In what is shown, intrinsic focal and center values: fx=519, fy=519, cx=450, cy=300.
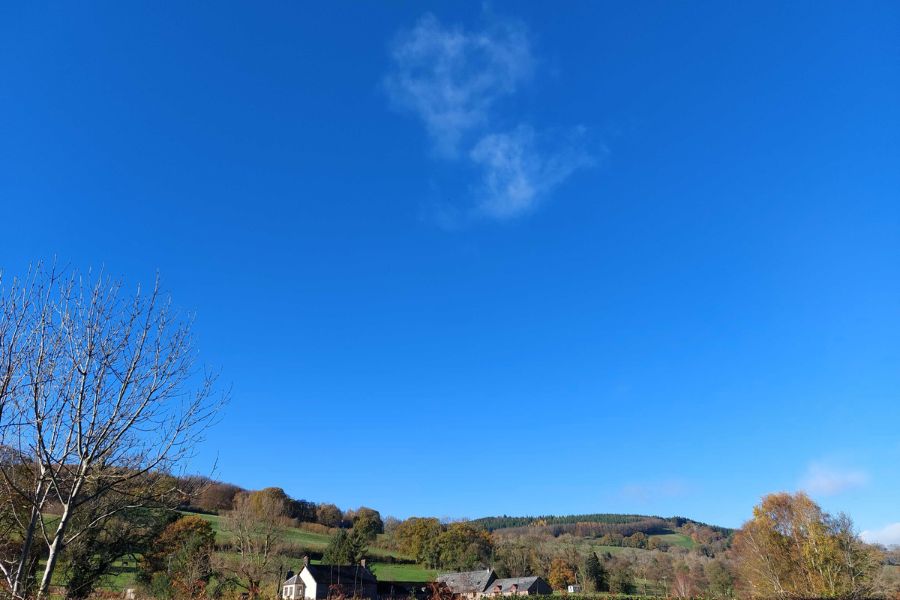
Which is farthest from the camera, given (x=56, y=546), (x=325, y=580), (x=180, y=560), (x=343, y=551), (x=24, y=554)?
(x=343, y=551)

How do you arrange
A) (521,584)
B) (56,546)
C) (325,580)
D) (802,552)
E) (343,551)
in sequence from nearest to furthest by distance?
(56,546)
(802,552)
(325,580)
(521,584)
(343,551)

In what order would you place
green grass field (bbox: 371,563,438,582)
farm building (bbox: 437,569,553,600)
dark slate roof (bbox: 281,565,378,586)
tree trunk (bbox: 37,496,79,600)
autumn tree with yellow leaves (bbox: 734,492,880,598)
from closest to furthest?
tree trunk (bbox: 37,496,79,600), autumn tree with yellow leaves (bbox: 734,492,880,598), dark slate roof (bbox: 281,565,378,586), farm building (bbox: 437,569,553,600), green grass field (bbox: 371,563,438,582)

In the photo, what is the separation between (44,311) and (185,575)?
30204 millimetres

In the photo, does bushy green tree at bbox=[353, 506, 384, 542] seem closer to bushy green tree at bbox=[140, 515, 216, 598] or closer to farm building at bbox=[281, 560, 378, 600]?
farm building at bbox=[281, 560, 378, 600]

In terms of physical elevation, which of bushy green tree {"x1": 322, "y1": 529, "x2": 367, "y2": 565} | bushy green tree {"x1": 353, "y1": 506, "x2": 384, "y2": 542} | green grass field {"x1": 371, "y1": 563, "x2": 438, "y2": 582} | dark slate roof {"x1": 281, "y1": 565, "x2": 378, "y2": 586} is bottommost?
green grass field {"x1": 371, "y1": 563, "x2": 438, "y2": 582}

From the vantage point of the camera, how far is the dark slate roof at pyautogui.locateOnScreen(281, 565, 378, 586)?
56094 millimetres

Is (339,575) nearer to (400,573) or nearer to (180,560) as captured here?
(400,573)

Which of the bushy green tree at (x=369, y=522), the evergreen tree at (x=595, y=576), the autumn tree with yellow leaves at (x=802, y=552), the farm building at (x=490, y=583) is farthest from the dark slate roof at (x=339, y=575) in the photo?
the autumn tree with yellow leaves at (x=802, y=552)

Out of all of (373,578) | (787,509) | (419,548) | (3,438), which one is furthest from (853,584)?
(419,548)

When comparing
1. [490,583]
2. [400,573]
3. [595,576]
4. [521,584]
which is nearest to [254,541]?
[521,584]

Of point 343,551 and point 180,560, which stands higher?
point 180,560

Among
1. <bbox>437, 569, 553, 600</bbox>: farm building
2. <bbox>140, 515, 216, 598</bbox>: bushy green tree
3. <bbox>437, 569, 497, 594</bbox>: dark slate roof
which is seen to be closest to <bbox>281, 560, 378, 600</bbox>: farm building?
<bbox>437, 569, 553, 600</bbox>: farm building

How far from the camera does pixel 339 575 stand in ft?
189

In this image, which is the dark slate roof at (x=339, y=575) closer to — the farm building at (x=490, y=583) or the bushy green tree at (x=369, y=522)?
the farm building at (x=490, y=583)
